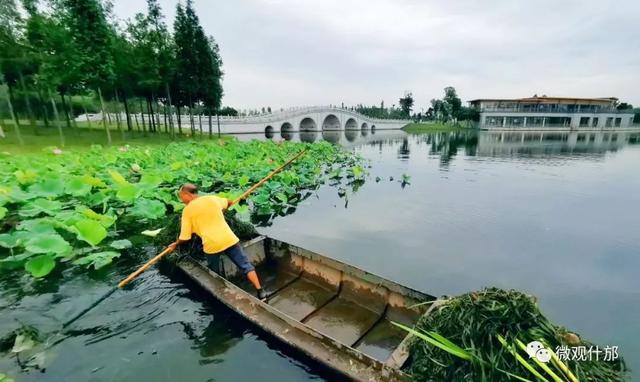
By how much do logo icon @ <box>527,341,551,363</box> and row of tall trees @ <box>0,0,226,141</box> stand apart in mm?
24777

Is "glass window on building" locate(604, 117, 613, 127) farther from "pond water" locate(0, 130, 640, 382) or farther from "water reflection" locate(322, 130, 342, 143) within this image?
"pond water" locate(0, 130, 640, 382)

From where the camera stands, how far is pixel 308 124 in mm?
71812

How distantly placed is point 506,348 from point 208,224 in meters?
4.28

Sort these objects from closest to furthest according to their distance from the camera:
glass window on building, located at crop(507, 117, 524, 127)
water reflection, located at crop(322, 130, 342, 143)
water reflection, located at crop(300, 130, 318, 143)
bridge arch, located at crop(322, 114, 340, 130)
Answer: water reflection, located at crop(300, 130, 318, 143) < water reflection, located at crop(322, 130, 342, 143) < glass window on building, located at crop(507, 117, 524, 127) < bridge arch, located at crop(322, 114, 340, 130)

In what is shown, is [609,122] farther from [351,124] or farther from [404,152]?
[404,152]

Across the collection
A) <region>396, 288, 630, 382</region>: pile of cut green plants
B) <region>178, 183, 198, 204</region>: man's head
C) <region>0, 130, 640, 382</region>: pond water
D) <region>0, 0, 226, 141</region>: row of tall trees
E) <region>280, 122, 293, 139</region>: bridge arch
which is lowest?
<region>0, 130, 640, 382</region>: pond water

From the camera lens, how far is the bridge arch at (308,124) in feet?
229

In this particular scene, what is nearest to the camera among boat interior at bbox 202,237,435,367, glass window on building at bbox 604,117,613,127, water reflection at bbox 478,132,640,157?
boat interior at bbox 202,237,435,367

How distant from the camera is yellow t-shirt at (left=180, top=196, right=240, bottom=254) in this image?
490cm

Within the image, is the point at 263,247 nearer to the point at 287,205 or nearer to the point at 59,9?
the point at 287,205

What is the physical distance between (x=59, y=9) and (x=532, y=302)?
3004 cm

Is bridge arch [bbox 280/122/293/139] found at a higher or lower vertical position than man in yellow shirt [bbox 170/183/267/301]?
higher

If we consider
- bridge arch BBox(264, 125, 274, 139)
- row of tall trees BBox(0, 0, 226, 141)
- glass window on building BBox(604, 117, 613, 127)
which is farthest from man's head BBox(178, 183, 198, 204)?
glass window on building BBox(604, 117, 613, 127)

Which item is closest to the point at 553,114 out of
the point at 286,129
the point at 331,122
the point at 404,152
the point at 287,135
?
the point at 331,122
